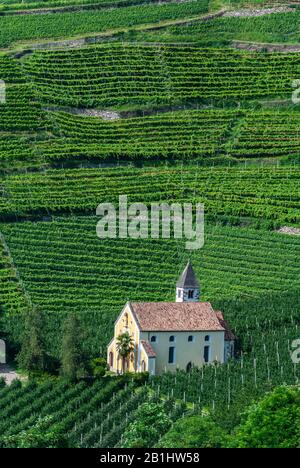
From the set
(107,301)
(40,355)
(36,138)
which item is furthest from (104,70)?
(40,355)

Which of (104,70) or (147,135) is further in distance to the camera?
(104,70)

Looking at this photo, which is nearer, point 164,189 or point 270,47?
point 164,189

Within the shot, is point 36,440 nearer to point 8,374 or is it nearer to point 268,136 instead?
point 8,374

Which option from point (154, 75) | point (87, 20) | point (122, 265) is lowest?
point (122, 265)

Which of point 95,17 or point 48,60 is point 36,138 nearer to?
point 48,60

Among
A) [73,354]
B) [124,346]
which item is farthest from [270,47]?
[73,354]
